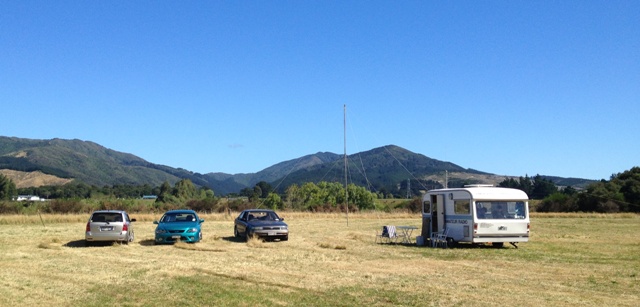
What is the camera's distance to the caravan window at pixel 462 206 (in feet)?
74.7

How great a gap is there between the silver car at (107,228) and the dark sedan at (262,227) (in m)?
5.24

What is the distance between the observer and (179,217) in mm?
25656

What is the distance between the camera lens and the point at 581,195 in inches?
2623

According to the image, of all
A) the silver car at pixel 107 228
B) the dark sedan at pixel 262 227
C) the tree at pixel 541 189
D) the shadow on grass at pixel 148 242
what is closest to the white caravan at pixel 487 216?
the dark sedan at pixel 262 227

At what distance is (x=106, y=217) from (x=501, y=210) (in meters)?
16.5

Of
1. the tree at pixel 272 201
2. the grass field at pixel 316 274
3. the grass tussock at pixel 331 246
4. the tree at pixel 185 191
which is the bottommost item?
the grass field at pixel 316 274

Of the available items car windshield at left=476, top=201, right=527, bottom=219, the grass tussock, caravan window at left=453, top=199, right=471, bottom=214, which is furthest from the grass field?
caravan window at left=453, top=199, right=471, bottom=214

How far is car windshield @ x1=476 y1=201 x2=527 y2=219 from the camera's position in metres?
22.6

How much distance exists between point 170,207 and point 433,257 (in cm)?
4538

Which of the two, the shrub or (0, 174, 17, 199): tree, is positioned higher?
(0, 174, 17, 199): tree

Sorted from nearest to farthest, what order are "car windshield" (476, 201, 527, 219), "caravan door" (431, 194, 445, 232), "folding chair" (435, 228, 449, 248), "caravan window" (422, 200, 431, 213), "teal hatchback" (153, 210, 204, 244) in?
"car windshield" (476, 201, 527, 219) → "folding chair" (435, 228, 449, 248) → "teal hatchback" (153, 210, 204, 244) → "caravan door" (431, 194, 445, 232) → "caravan window" (422, 200, 431, 213)

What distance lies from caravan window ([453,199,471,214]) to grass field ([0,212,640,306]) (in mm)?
1600

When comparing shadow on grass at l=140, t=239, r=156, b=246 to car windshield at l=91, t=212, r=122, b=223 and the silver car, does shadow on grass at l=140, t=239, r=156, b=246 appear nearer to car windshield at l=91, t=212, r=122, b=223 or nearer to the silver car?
the silver car

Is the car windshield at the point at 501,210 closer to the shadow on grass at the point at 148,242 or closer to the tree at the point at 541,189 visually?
the shadow on grass at the point at 148,242
